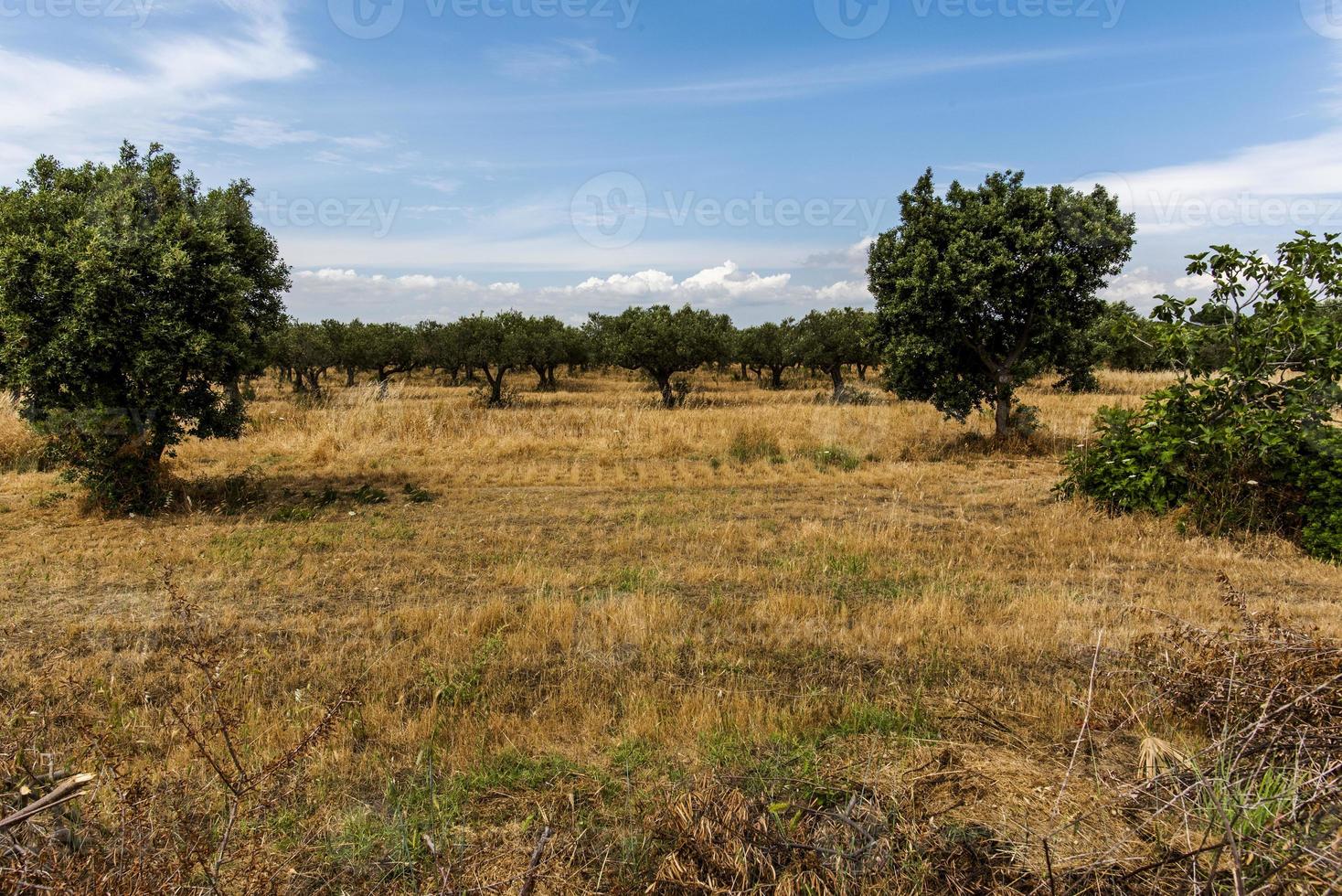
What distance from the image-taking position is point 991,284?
548 inches

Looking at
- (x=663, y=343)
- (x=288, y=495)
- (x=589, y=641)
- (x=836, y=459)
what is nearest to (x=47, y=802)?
(x=589, y=641)

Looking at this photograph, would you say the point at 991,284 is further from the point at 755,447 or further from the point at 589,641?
the point at 589,641

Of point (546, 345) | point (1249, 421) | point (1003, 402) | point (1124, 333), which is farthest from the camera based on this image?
point (546, 345)

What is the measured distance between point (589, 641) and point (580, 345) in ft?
134

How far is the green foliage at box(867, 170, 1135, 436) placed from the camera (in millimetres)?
13703

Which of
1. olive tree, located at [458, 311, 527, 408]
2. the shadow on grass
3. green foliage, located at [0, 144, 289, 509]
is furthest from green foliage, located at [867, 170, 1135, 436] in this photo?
olive tree, located at [458, 311, 527, 408]

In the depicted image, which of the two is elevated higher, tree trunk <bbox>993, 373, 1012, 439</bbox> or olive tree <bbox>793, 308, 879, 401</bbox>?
olive tree <bbox>793, 308, 879, 401</bbox>

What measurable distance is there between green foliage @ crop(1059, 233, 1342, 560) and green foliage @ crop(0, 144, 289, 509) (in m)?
12.2

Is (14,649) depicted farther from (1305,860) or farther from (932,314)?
(932,314)

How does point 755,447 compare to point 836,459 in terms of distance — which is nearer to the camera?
point 836,459

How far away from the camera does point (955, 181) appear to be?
14602mm

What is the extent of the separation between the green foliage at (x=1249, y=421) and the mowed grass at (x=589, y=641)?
516mm

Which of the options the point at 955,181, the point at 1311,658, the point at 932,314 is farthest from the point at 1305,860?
the point at 955,181

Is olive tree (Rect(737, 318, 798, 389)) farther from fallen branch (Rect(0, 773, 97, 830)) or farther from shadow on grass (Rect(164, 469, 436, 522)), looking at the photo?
fallen branch (Rect(0, 773, 97, 830))
